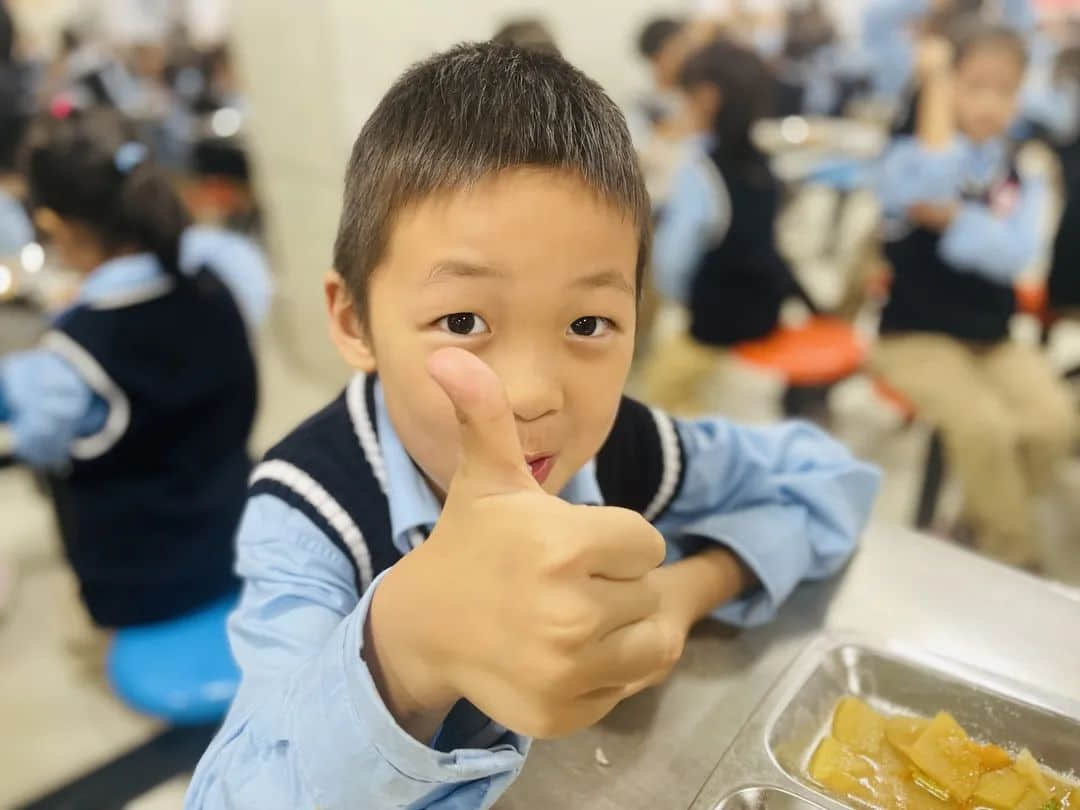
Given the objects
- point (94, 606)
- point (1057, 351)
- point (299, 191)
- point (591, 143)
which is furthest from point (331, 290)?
point (1057, 351)

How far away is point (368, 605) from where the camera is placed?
1.39ft

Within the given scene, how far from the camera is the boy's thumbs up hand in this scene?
0.34m

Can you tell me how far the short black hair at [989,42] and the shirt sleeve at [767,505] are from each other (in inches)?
52.8

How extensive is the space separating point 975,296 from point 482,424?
5.85 feet

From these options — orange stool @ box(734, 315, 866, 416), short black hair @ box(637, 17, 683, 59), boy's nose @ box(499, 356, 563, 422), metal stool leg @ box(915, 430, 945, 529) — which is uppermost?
short black hair @ box(637, 17, 683, 59)

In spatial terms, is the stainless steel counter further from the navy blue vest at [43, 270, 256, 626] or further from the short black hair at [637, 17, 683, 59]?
the short black hair at [637, 17, 683, 59]

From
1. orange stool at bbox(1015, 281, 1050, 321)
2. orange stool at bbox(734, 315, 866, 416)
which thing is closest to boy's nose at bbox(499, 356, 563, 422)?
orange stool at bbox(734, 315, 866, 416)

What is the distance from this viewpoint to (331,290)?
1.87ft

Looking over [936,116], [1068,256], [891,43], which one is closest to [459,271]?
[936,116]

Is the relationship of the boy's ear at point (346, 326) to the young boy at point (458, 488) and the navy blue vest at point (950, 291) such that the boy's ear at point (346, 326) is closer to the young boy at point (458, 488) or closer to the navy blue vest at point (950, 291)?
the young boy at point (458, 488)

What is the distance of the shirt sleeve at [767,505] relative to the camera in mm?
723

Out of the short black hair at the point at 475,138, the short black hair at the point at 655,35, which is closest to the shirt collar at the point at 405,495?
the short black hair at the point at 475,138

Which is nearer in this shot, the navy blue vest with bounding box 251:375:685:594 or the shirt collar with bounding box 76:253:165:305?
the navy blue vest with bounding box 251:375:685:594

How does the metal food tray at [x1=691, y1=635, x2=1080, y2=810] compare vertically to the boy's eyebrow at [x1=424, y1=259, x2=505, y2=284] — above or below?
below
